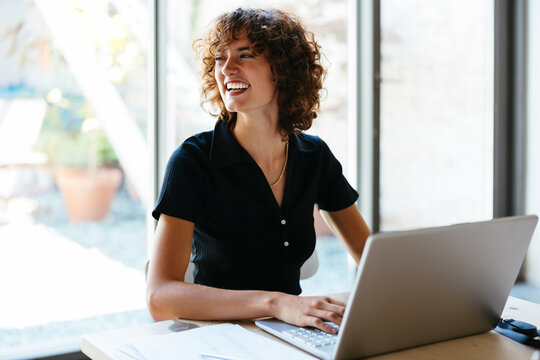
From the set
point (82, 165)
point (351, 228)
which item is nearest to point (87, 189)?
point (82, 165)

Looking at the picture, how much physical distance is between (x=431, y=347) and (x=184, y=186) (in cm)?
Result: 77

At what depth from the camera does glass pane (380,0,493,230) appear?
3.70 metres

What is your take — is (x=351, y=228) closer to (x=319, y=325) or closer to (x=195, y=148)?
(x=195, y=148)

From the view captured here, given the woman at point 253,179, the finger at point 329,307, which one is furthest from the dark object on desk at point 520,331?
the woman at point 253,179

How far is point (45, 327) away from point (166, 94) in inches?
48.2

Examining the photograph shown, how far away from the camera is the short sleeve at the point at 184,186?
1.62 metres

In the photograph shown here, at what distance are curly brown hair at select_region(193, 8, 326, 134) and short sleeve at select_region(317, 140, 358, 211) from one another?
138 millimetres

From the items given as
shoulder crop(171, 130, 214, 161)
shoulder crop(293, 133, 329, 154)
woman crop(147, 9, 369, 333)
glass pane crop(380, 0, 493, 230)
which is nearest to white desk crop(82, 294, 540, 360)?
woman crop(147, 9, 369, 333)

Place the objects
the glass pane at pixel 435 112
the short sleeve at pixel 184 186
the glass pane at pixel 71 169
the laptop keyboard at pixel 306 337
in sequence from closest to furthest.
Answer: the laptop keyboard at pixel 306 337 → the short sleeve at pixel 184 186 → the glass pane at pixel 71 169 → the glass pane at pixel 435 112

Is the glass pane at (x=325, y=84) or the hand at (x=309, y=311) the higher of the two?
the glass pane at (x=325, y=84)

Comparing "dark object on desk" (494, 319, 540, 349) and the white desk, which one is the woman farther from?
"dark object on desk" (494, 319, 540, 349)

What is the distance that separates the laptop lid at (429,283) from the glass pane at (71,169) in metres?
2.04

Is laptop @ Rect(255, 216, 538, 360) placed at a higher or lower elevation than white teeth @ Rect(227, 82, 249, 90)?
lower

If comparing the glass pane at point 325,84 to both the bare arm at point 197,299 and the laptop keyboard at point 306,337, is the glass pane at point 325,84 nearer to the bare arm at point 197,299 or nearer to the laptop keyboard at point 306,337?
the bare arm at point 197,299
